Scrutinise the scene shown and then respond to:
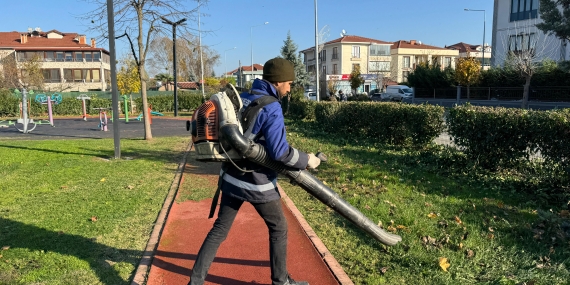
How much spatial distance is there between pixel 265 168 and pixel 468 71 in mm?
31232

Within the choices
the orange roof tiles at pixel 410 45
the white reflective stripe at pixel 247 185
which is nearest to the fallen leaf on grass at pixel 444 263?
the white reflective stripe at pixel 247 185

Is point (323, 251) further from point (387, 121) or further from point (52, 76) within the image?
point (52, 76)

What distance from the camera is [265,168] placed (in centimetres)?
286

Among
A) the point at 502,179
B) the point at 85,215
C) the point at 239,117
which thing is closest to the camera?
the point at 239,117

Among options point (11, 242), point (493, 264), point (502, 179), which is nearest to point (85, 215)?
point (11, 242)

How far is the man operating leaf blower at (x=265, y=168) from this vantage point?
2672 mm

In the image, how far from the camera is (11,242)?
4.32m

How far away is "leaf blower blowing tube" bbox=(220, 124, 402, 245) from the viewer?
2.58 metres

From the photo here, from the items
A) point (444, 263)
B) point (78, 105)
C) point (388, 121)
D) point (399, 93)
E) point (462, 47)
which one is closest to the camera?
point (444, 263)

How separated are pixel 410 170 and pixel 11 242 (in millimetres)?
6305

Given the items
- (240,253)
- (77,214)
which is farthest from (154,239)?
(77,214)

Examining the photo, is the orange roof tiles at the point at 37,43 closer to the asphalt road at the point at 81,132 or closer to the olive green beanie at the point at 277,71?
the asphalt road at the point at 81,132

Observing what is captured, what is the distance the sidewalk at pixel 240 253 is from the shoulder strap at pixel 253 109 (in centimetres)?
155

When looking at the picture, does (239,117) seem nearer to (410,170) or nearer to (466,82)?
(410,170)
